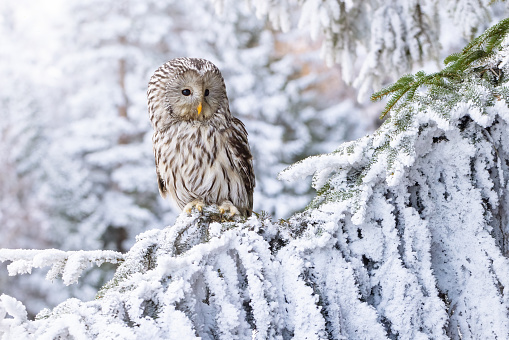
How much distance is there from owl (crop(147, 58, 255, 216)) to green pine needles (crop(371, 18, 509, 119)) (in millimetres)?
1120

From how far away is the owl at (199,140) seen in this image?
7.55 ft

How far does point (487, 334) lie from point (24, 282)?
8535 millimetres

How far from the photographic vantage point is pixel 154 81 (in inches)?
103

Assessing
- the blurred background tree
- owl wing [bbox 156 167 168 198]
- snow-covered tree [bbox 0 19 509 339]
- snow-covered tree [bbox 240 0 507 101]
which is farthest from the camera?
the blurred background tree

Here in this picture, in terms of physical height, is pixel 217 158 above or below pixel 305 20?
below

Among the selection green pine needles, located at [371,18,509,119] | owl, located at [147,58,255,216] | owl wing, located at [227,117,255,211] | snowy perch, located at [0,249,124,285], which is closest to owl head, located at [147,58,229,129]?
owl, located at [147,58,255,216]

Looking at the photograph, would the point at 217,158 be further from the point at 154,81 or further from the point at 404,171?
the point at 404,171

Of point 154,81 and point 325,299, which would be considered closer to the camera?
point 325,299

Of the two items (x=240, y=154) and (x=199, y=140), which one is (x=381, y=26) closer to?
(x=240, y=154)

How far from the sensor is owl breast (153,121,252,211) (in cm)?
229

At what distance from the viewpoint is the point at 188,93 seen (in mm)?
2412

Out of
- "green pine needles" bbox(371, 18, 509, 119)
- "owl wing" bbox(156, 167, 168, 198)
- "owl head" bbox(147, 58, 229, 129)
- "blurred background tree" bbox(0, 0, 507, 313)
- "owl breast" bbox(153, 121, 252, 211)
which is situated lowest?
"green pine needles" bbox(371, 18, 509, 119)

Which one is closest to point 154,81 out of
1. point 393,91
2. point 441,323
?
point 393,91

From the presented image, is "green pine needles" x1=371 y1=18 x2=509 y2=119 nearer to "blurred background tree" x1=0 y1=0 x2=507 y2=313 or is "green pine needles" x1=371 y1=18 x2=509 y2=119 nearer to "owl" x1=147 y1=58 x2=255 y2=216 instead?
"owl" x1=147 y1=58 x2=255 y2=216
